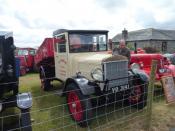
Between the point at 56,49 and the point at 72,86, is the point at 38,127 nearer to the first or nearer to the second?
the point at 72,86

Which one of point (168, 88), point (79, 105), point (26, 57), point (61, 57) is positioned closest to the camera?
point (79, 105)

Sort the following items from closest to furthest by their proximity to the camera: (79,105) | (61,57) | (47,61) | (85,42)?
(79,105)
(85,42)
(61,57)
(47,61)

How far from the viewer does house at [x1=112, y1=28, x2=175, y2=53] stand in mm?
31844

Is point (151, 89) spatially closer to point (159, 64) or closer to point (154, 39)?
point (159, 64)

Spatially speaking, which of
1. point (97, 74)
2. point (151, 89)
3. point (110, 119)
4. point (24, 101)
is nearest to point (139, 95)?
point (110, 119)

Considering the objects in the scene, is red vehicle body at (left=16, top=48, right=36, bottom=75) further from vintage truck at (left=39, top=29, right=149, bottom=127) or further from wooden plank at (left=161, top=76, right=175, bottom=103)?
wooden plank at (left=161, top=76, right=175, bottom=103)

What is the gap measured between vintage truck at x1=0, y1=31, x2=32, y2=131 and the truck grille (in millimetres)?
1888

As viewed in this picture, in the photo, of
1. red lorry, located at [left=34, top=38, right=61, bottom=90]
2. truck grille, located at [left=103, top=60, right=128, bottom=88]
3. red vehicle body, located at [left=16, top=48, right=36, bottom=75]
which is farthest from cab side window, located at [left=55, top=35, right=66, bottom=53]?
red vehicle body, located at [left=16, top=48, right=36, bottom=75]

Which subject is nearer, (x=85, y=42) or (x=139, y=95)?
(x=139, y=95)

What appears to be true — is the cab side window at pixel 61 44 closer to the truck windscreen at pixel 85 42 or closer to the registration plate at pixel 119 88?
the truck windscreen at pixel 85 42

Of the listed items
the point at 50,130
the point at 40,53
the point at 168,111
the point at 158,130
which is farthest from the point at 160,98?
the point at 40,53

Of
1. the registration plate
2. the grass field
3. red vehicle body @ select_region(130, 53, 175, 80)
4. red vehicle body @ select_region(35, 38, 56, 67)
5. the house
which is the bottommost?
the grass field

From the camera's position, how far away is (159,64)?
8117mm

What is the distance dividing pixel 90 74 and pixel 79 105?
88 centimetres
